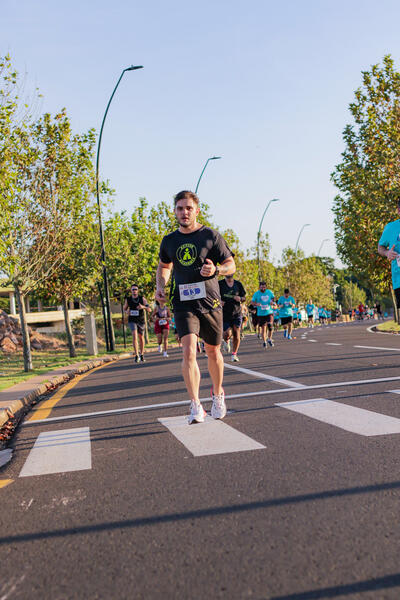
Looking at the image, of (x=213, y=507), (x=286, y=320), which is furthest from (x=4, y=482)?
(x=286, y=320)

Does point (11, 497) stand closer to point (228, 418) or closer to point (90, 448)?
point (90, 448)

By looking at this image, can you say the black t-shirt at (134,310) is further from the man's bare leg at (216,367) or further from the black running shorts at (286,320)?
the man's bare leg at (216,367)

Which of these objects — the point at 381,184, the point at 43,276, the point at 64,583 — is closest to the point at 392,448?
the point at 64,583

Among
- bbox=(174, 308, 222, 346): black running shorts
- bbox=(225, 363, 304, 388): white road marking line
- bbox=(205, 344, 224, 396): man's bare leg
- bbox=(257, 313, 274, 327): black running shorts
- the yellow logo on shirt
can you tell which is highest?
the yellow logo on shirt

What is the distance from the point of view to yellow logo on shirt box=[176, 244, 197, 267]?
632 cm

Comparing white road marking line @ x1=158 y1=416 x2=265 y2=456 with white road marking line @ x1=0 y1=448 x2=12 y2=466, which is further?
white road marking line @ x1=0 y1=448 x2=12 y2=466

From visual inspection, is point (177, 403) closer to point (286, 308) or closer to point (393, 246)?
point (393, 246)

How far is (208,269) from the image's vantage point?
615 centimetres

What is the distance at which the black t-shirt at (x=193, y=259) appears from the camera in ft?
20.8

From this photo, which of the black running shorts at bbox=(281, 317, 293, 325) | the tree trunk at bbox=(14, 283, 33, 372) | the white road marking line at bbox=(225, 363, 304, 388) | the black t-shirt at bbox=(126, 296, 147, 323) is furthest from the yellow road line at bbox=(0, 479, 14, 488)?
the black running shorts at bbox=(281, 317, 293, 325)

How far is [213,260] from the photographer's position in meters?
Answer: 6.47

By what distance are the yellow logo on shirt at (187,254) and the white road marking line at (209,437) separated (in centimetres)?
149

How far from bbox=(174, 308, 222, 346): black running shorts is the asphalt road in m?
0.80

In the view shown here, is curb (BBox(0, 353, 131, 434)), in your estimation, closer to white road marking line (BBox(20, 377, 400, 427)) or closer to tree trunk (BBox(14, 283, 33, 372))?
white road marking line (BBox(20, 377, 400, 427))
